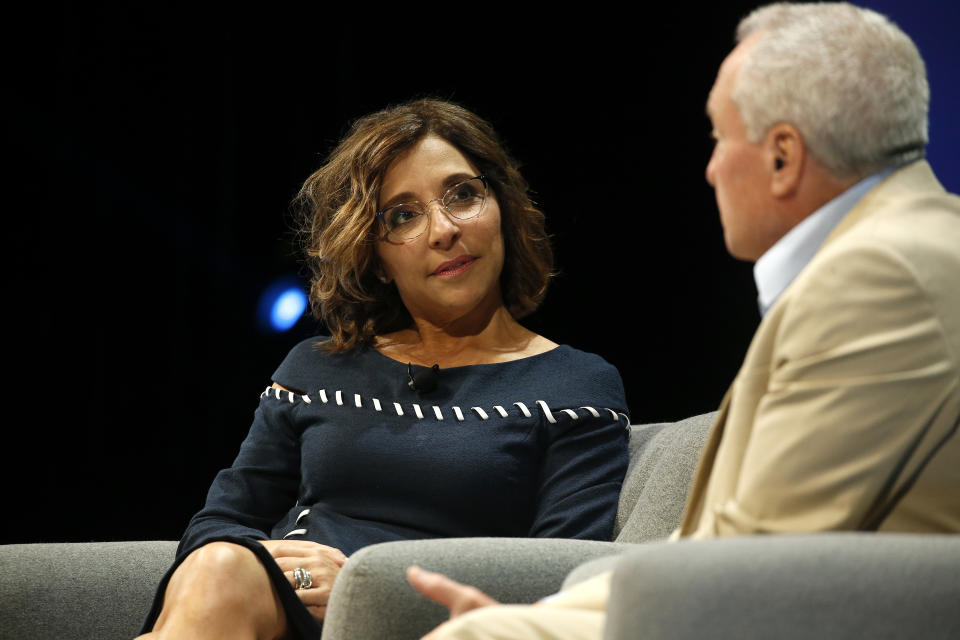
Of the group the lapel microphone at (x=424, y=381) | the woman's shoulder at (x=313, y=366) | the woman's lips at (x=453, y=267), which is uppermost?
the woman's lips at (x=453, y=267)

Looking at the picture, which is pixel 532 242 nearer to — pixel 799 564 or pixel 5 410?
pixel 799 564

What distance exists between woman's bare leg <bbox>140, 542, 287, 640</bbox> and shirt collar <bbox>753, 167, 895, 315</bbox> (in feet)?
3.04

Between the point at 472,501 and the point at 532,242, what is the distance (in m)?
0.65

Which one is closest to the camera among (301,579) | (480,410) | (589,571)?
(589,571)

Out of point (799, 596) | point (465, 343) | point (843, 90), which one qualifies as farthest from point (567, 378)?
point (799, 596)

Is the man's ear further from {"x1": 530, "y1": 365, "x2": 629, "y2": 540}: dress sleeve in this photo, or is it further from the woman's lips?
the woman's lips

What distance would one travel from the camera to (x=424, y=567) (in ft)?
4.57

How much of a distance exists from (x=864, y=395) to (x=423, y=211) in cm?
136

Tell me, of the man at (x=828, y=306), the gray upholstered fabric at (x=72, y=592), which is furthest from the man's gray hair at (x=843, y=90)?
the gray upholstered fabric at (x=72, y=592)

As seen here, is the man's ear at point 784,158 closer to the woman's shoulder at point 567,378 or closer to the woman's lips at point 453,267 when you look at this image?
the woman's shoulder at point 567,378

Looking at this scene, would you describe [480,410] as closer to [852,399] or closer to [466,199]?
[466,199]

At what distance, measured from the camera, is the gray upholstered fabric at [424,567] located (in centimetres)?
136

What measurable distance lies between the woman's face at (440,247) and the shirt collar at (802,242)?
1077 mm

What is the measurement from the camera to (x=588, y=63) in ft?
10.6
